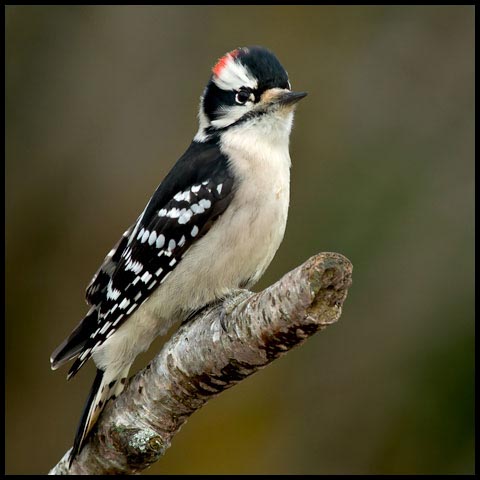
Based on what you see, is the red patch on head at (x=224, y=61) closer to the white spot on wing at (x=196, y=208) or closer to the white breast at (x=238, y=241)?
the white breast at (x=238, y=241)

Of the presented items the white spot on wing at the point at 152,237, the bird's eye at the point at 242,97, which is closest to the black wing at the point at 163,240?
the white spot on wing at the point at 152,237

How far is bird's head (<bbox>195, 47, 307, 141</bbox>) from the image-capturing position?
209 inches

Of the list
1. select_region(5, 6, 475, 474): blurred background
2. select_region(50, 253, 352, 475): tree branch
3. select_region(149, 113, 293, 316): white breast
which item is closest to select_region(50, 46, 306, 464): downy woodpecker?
select_region(149, 113, 293, 316): white breast

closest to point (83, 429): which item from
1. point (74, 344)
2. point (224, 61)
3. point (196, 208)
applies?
point (74, 344)

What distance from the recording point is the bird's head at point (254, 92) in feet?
17.4

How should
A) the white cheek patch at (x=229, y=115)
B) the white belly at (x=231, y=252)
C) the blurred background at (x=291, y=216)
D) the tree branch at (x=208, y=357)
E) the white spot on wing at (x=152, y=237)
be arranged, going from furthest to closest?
the blurred background at (x=291, y=216) < the white cheek patch at (x=229, y=115) < the white spot on wing at (x=152, y=237) < the white belly at (x=231, y=252) < the tree branch at (x=208, y=357)

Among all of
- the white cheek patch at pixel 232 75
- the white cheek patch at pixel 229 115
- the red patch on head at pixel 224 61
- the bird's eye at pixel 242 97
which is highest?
the red patch on head at pixel 224 61

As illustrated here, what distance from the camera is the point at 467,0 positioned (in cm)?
879

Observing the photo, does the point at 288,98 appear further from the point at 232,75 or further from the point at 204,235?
the point at 204,235

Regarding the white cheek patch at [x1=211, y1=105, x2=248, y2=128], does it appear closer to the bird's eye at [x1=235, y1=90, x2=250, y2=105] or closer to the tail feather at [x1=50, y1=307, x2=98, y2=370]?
the bird's eye at [x1=235, y1=90, x2=250, y2=105]

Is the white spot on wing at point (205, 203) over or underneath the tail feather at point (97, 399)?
over

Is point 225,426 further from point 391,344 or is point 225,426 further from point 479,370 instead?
point 479,370

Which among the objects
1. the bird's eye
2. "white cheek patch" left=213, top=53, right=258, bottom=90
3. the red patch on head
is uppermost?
the red patch on head

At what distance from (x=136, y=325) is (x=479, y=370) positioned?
3.72 m
